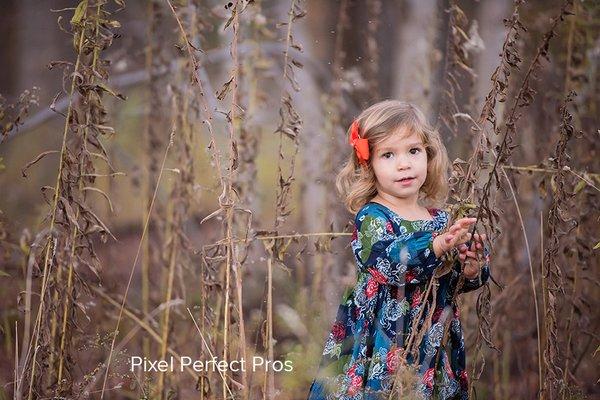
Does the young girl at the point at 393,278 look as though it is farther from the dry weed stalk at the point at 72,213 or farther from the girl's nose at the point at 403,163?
the dry weed stalk at the point at 72,213

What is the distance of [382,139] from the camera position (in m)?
2.54

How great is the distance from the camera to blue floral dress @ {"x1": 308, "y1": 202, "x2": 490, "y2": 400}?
2.40 metres

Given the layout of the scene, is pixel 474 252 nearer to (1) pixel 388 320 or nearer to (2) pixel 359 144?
(1) pixel 388 320

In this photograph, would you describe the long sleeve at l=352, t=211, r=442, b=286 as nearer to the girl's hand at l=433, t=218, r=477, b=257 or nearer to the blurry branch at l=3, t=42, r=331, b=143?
the girl's hand at l=433, t=218, r=477, b=257

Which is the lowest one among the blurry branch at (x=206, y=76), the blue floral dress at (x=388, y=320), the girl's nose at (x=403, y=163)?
the blue floral dress at (x=388, y=320)

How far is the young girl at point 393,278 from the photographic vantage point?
2.39 m

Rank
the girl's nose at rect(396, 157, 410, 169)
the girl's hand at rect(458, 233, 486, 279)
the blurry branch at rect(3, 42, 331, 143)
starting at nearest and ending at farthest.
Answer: the girl's hand at rect(458, 233, 486, 279)
the girl's nose at rect(396, 157, 410, 169)
the blurry branch at rect(3, 42, 331, 143)

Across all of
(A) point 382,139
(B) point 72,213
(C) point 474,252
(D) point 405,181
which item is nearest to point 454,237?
(C) point 474,252

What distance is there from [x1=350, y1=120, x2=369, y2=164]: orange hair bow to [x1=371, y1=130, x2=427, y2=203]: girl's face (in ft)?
0.10

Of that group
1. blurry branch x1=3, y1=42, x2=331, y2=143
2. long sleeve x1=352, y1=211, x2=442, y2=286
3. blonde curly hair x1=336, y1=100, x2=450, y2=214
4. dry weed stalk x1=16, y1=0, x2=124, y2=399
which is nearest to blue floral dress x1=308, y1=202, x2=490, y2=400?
long sleeve x1=352, y1=211, x2=442, y2=286

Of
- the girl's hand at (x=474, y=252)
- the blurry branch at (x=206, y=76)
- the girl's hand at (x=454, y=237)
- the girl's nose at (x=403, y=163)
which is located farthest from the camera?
the blurry branch at (x=206, y=76)

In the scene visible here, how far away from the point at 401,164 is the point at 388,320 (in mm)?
456

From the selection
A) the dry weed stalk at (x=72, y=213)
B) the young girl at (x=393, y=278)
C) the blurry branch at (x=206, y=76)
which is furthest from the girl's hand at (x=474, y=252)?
the blurry branch at (x=206, y=76)

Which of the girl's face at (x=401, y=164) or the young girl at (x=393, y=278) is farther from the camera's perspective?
the girl's face at (x=401, y=164)
